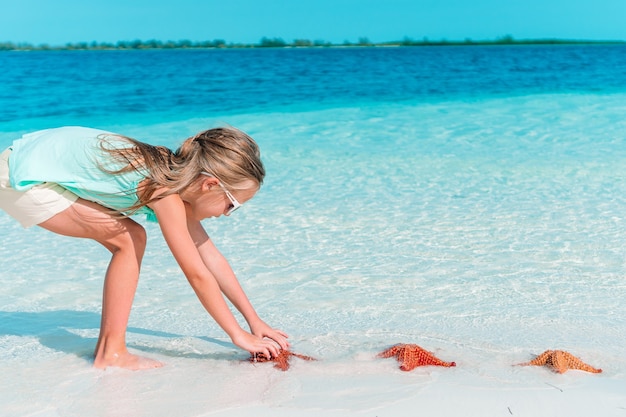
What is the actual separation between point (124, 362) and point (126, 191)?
0.64m

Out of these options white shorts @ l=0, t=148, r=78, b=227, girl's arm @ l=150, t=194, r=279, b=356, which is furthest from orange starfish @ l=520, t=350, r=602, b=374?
white shorts @ l=0, t=148, r=78, b=227

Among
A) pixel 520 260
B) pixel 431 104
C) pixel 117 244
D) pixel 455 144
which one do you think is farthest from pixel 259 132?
pixel 117 244

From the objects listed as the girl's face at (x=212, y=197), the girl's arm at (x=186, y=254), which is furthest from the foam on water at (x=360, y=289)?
the girl's face at (x=212, y=197)

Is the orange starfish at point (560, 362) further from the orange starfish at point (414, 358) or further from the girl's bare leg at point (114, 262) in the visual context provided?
the girl's bare leg at point (114, 262)

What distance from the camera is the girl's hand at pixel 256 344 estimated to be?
2629 millimetres

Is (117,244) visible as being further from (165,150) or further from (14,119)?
(14,119)

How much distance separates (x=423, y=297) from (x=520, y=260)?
83 cm

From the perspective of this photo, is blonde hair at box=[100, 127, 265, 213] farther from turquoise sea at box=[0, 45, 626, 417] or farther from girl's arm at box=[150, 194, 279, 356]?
turquoise sea at box=[0, 45, 626, 417]

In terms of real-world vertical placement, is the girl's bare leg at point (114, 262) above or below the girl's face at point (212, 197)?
below

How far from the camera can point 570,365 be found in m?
2.62

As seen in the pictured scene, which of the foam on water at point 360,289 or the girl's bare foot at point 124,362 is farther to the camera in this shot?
the girl's bare foot at point 124,362

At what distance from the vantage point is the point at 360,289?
3.71m

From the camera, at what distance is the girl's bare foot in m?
2.69

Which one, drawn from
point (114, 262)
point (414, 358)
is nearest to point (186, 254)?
point (114, 262)
